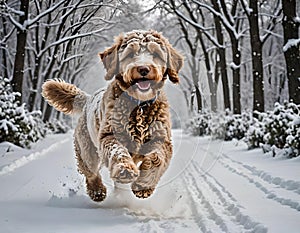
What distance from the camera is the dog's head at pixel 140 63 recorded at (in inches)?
165

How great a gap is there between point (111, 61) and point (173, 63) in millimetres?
642

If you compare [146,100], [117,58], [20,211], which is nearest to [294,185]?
[146,100]

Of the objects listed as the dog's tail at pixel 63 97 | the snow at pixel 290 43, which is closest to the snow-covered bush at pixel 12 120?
the dog's tail at pixel 63 97

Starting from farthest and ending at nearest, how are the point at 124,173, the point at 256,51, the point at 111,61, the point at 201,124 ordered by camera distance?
the point at 201,124 → the point at 256,51 → the point at 111,61 → the point at 124,173

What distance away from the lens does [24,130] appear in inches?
456

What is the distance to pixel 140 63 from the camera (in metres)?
4.14

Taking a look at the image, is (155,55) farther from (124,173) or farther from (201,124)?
(201,124)

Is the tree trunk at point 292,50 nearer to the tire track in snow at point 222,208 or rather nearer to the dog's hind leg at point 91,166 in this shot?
the tire track in snow at point 222,208

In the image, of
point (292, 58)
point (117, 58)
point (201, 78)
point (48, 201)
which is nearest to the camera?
point (117, 58)

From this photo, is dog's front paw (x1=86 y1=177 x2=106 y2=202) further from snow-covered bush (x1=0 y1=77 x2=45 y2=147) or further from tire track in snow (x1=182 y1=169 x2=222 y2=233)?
snow-covered bush (x1=0 y1=77 x2=45 y2=147)

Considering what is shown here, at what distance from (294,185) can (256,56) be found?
8279mm

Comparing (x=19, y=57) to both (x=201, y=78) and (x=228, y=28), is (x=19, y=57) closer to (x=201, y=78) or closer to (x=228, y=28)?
(x=228, y=28)

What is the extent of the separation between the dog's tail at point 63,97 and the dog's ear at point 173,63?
5.26 ft

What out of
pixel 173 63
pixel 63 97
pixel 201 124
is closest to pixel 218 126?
pixel 201 124
